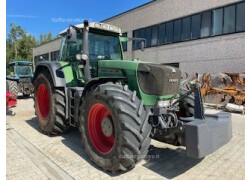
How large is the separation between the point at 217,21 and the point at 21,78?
1206cm

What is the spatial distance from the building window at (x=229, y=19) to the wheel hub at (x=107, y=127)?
11400 millimetres

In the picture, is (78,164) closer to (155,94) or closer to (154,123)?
(154,123)

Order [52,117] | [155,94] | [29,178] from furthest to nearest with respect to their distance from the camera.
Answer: [52,117]
[155,94]
[29,178]

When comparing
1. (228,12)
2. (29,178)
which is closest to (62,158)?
(29,178)

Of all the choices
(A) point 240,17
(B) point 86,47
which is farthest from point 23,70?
(A) point 240,17

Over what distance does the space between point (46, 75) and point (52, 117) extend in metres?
1.12

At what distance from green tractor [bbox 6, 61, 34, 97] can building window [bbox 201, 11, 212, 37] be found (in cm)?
1096

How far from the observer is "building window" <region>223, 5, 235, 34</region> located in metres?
12.3

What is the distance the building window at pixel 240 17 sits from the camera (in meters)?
11.8

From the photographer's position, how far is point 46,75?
5375mm

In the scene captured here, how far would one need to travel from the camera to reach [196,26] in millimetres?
14227

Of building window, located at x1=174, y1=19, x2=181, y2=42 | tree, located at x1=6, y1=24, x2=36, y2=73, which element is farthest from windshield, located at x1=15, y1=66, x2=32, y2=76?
tree, located at x1=6, y1=24, x2=36, y2=73

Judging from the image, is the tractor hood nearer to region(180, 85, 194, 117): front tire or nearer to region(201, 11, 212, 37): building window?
region(180, 85, 194, 117): front tire

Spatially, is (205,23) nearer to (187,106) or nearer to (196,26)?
(196,26)
